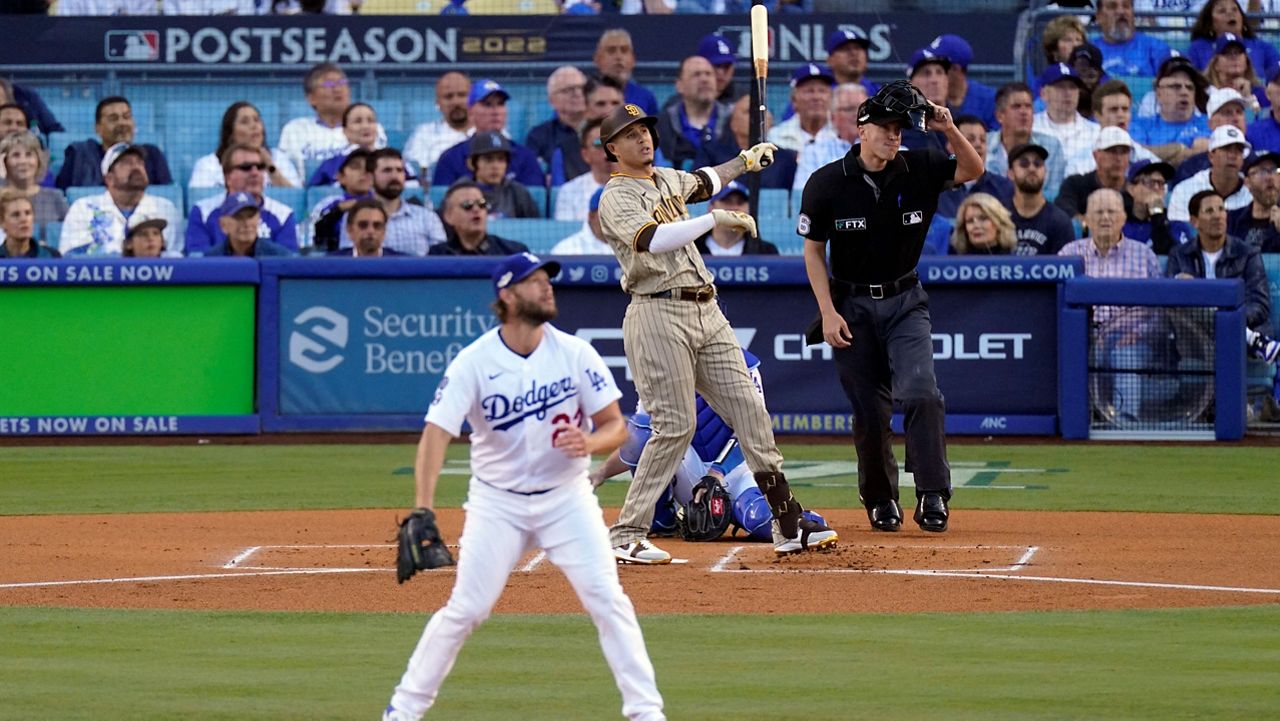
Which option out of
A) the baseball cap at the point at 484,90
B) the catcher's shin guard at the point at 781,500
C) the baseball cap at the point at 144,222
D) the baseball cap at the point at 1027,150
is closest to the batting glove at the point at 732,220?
the catcher's shin guard at the point at 781,500

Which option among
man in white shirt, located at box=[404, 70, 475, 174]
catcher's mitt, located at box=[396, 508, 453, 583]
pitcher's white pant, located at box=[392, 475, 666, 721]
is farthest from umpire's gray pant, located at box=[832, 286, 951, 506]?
man in white shirt, located at box=[404, 70, 475, 174]

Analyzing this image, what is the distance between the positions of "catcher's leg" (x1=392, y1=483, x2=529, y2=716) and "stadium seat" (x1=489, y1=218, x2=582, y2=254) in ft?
33.7

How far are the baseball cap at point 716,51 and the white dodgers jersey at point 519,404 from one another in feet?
37.7

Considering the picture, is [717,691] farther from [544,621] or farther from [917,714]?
[544,621]

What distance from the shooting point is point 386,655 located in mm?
7188

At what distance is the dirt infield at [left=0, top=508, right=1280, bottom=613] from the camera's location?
8.40 metres

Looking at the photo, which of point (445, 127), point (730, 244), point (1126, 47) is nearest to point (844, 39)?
point (730, 244)

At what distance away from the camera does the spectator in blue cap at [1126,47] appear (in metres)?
17.9

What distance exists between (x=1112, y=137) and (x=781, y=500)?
25.7ft

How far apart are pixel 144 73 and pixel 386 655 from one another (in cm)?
1272

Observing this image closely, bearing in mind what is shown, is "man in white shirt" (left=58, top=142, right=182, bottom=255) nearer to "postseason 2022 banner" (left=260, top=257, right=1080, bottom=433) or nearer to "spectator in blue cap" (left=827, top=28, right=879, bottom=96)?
"postseason 2022 banner" (left=260, top=257, right=1080, bottom=433)

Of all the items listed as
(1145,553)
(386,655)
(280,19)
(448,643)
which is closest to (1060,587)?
(1145,553)

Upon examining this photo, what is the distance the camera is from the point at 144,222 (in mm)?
15734

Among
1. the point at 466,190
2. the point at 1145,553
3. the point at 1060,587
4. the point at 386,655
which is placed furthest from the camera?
the point at 466,190
